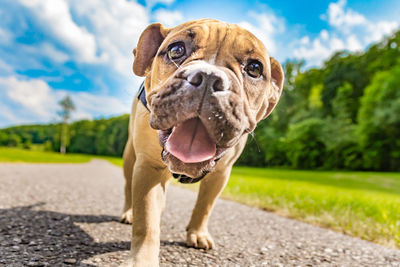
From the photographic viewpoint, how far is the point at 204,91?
156cm

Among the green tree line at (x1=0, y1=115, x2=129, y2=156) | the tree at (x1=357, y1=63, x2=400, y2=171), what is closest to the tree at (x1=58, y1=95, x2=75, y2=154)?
the green tree line at (x1=0, y1=115, x2=129, y2=156)

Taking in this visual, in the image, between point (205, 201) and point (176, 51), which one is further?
point (205, 201)

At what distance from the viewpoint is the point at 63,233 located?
2.57 meters

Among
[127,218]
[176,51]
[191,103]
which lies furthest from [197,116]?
[127,218]

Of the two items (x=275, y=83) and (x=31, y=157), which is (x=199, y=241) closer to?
(x=275, y=83)

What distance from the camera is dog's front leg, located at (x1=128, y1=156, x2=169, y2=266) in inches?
73.6

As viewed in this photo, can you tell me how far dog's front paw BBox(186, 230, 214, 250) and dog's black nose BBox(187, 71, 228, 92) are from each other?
163cm

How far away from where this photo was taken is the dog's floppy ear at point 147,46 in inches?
88.7

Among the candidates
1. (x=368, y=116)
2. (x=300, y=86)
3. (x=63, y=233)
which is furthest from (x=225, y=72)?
(x=300, y=86)

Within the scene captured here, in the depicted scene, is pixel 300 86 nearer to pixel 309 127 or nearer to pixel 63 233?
pixel 309 127

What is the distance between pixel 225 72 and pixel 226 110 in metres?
0.26

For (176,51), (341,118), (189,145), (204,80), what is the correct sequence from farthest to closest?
1. (341,118)
2. (176,51)
3. (189,145)
4. (204,80)

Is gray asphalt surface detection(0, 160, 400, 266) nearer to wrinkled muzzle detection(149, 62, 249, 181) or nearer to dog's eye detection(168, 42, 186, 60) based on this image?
wrinkled muzzle detection(149, 62, 249, 181)

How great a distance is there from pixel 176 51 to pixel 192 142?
0.71m
